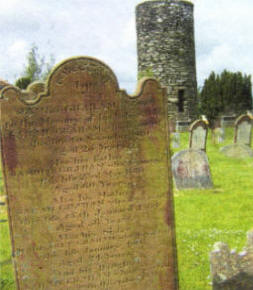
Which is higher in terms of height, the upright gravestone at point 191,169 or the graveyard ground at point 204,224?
the upright gravestone at point 191,169

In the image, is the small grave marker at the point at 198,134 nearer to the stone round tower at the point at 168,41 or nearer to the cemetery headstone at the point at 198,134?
the cemetery headstone at the point at 198,134

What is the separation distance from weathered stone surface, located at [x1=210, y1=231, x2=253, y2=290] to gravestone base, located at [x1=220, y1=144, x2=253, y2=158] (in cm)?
931

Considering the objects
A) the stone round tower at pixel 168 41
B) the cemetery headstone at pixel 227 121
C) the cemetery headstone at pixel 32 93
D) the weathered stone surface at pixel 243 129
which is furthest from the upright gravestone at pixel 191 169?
the stone round tower at pixel 168 41

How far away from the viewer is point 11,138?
333 centimetres

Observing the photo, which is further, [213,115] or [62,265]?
[213,115]

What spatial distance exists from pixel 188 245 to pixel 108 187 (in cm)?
222

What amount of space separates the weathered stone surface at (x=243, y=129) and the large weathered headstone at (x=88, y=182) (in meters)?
10.7

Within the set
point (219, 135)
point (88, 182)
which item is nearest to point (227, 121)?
point (219, 135)

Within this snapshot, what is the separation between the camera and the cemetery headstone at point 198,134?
41.2 feet

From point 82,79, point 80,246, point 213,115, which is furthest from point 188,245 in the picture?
point 213,115

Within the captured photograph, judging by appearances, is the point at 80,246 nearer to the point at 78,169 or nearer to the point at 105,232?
the point at 105,232

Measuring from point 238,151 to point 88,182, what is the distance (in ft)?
32.8

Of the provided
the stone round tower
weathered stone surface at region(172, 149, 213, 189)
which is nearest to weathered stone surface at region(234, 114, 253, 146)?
weathered stone surface at region(172, 149, 213, 189)

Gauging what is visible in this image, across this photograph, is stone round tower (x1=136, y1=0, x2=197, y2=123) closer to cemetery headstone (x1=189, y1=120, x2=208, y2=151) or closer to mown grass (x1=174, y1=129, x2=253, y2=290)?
cemetery headstone (x1=189, y1=120, x2=208, y2=151)
